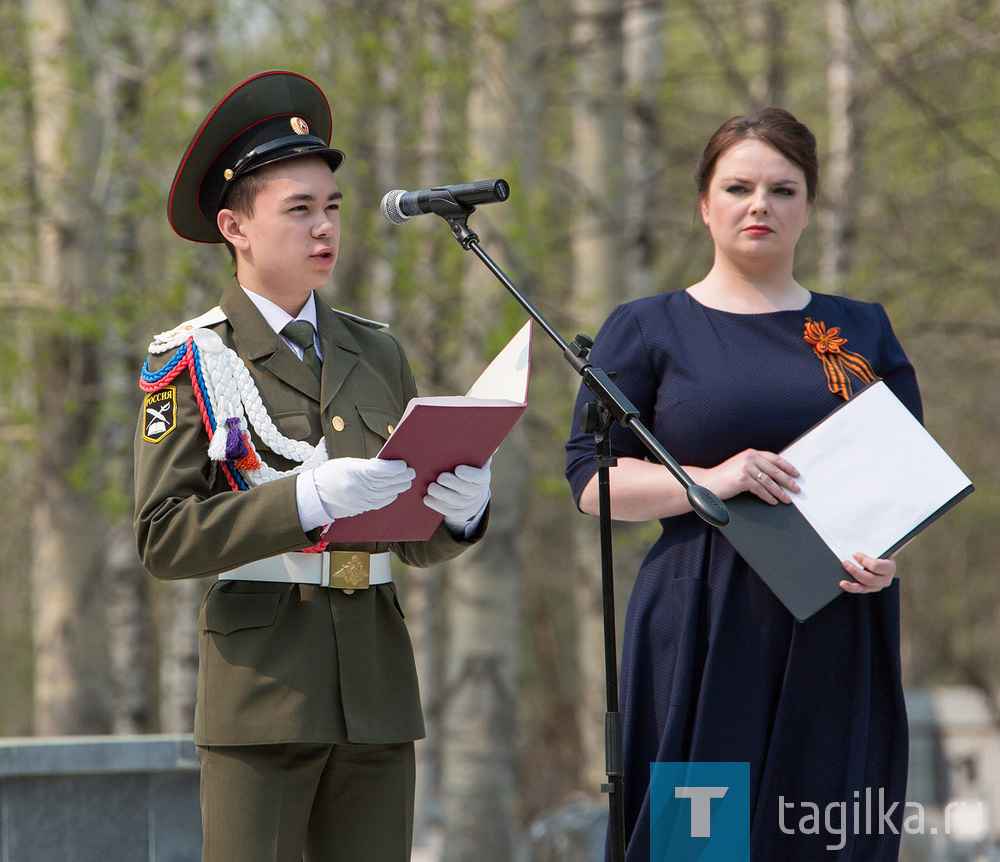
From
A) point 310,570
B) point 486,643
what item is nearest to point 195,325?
point 310,570

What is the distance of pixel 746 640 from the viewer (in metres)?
2.60

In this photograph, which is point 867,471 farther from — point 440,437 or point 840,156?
point 840,156

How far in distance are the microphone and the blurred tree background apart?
4005 mm

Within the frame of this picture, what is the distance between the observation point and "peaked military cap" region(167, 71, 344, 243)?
245 centimetres

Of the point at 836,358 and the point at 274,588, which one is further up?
the point at 836,358

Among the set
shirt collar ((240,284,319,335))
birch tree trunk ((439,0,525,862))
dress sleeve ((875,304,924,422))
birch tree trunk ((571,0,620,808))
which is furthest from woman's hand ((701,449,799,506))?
birch tree trunk ((571,0,620,808))

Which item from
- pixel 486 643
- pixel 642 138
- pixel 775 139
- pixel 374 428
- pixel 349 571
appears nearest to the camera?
pixel 349 571

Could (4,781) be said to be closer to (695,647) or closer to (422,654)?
(695,647)

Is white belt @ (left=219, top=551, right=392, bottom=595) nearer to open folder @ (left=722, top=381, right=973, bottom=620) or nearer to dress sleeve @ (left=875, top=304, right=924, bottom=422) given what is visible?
open folder @ (left=722, top=381, right=973, bottom=620)

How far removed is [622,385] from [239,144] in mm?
885

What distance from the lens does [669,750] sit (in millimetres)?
2568

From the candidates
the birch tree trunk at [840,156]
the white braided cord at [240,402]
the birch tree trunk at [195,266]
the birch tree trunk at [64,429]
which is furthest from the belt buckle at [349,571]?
the birch tree trunk at [840,156]

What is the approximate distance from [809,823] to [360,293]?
25.8 feet

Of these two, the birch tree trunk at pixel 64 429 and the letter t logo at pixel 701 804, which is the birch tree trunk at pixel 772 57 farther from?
the letter t logo at pixel 701 804
